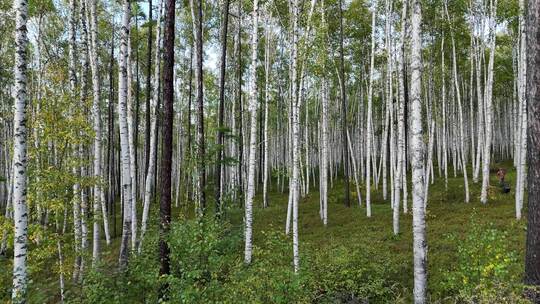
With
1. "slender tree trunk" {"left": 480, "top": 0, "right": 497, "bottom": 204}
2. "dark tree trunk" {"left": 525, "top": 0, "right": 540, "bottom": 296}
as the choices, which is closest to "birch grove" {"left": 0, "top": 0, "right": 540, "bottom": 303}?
"dark tree trunk" {"left": 525, "top": 0, "right": 540, "bottom": 296}

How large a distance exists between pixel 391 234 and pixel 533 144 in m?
7.80

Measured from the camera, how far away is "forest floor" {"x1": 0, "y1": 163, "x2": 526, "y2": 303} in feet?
27.7

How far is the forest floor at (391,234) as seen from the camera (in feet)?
27.7

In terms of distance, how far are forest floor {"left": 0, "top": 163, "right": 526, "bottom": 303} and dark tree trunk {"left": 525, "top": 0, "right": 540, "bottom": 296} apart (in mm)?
497

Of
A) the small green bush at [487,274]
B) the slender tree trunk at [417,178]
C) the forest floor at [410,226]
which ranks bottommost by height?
the forest floor at [410,226]

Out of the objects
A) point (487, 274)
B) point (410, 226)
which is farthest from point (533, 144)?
point (410, 226)

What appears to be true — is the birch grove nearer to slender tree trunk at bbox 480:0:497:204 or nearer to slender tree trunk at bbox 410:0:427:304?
slender tree trunk at bbox 410:0:427:304

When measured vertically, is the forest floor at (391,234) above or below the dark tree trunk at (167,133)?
below

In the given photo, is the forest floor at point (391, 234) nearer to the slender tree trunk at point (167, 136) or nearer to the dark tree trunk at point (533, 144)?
the dark tree trunk at point (533, 144)

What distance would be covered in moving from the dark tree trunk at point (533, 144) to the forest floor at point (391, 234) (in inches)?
19.6

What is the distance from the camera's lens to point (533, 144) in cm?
586

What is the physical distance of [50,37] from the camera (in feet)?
65.2

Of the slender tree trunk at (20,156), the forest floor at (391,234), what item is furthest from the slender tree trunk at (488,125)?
the slender tree trunk at (20,156)

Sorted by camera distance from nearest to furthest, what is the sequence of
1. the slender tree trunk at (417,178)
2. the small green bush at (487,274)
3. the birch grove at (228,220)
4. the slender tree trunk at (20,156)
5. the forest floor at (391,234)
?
the small green bush at (487,274) < the slender tree trunk at (20,156) < the birch grove at (228,220) < the slender tree trunk at (417,178) < the forest floor at (391,234)
